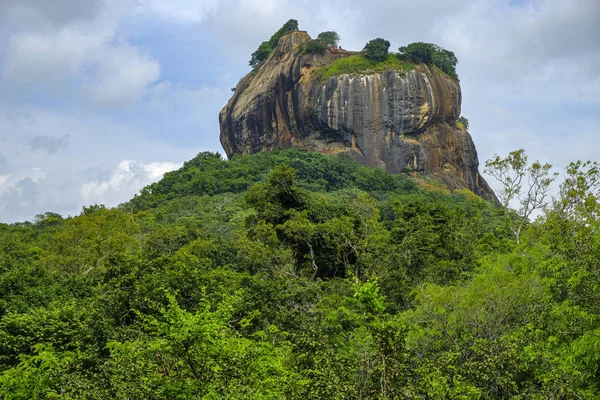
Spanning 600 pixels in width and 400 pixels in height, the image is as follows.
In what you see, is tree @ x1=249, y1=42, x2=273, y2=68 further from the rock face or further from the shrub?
the shrub

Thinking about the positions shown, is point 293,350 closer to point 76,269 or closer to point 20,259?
point 20,259


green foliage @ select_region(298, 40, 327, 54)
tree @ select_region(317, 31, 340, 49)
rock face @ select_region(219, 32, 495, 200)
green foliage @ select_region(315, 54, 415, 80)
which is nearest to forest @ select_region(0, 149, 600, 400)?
rock face @ select_region(219, 32, 495, 200)

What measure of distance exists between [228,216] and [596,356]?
38.3 metres

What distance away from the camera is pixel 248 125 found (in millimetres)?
76688

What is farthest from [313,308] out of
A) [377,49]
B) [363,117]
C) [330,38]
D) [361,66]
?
[330,38]

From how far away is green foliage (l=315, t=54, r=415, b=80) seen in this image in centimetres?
7219

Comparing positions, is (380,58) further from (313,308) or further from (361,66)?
(313,308)

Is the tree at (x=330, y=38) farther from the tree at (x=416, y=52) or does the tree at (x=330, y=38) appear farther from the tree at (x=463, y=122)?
the tree at (x=463, y=122)

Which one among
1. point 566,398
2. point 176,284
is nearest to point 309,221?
point 176,284

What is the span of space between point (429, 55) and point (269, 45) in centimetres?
2033

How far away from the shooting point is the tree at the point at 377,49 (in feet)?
243

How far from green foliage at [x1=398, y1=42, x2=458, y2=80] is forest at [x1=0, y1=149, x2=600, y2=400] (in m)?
36.1

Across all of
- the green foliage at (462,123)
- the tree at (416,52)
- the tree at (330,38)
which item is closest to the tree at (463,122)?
the green foliage at (462,123)

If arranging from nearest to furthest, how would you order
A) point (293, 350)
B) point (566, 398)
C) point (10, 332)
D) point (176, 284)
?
point (566, 398)
point (293, 350)
point (10, 332)
point (176, 284)
